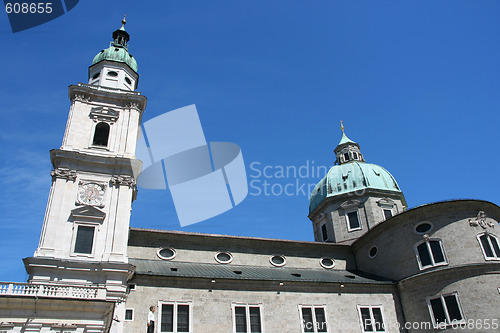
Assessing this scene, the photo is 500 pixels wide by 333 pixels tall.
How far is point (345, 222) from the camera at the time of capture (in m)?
39.3

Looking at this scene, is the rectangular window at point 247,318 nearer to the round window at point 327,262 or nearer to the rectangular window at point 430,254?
the round window at point 327,262

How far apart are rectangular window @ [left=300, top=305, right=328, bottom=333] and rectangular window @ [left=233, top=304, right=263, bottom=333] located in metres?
3.03

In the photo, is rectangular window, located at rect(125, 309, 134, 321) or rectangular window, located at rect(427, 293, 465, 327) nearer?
rectangular window, located at rect(125, 309, 134, 321)

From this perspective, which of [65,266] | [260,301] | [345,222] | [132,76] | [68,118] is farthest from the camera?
[345,222]

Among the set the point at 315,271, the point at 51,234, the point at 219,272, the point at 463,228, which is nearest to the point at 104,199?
the point at 51,234

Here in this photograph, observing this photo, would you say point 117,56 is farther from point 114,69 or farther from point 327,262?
point 327,262

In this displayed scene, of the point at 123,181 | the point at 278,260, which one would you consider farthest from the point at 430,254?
the point at 123,181

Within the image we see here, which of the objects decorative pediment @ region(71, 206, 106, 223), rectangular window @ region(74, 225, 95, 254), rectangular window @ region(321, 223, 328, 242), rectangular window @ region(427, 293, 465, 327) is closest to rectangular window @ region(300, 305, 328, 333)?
rectangular window @ region(427, 293, 465, 327)

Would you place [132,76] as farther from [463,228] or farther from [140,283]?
[463,228]

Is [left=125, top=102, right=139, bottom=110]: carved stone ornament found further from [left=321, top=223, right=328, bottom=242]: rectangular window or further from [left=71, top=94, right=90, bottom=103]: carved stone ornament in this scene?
[left=321, top=223, right=328, bottom=242]: rectangular window

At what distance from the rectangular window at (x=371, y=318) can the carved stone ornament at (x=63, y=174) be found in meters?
21.9

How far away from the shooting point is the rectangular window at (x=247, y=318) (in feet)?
82.1

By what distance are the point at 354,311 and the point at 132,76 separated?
88.4 feet

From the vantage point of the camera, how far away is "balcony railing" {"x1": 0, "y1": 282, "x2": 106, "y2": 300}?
18.5 meters
